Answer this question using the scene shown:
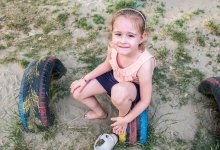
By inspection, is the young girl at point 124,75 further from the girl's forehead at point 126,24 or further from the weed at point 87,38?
the weed at point 87,38

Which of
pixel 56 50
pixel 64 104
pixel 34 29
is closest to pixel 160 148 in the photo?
pixel 64 104

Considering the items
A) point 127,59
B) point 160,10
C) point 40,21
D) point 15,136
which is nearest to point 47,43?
point 40,21

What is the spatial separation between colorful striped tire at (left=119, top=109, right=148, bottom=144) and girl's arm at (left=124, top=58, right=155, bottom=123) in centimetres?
9

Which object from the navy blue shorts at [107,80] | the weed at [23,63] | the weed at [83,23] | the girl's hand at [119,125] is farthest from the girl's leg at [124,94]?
the weed at [83,23]

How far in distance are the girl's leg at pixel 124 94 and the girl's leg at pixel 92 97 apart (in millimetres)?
299

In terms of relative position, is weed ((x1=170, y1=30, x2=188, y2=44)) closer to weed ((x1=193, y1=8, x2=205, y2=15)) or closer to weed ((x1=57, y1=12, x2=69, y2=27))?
weed ((x1=193, y1=8, x2=205, y2=15))

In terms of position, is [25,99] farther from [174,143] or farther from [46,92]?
[174,143]

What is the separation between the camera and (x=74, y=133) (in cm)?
296

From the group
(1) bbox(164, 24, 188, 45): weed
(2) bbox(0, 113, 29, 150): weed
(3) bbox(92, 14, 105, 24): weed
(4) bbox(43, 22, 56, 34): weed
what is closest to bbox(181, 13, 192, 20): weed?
(1) bbox(164, 24, 188, 45): weed

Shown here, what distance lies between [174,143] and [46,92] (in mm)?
1134

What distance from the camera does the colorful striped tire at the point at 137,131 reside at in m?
2.73

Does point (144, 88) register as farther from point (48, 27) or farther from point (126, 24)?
point (48, 27)

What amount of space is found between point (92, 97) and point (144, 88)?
0.55 metres

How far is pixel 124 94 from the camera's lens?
8.36 feet
